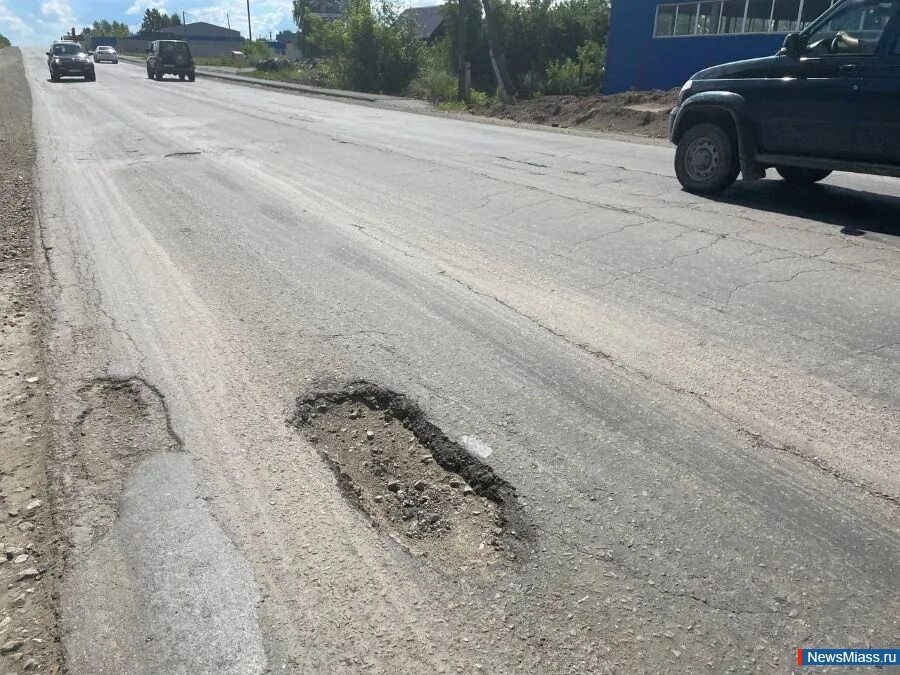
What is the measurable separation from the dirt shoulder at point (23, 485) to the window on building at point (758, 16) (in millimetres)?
25190

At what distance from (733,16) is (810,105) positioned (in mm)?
21149

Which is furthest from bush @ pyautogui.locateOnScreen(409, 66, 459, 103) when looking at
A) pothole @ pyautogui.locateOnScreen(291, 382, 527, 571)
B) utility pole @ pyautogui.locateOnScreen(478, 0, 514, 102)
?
pothole @ pyautogui.locateOnScreen(291, 382, 527, 571)

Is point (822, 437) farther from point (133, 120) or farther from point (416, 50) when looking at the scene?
point (416, 50)

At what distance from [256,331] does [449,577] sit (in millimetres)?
2616

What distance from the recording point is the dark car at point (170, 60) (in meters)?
37.9

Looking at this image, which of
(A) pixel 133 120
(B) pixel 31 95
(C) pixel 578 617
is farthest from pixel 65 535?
(B) pixel 31 95

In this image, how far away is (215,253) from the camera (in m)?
6.27

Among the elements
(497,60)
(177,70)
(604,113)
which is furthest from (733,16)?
(177,70)

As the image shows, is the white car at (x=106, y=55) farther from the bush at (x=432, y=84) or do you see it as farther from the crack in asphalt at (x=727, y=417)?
the crack in asphalt at (x=727, y=417)

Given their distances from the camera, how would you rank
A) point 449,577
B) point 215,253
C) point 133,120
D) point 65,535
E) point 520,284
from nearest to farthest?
point 449,577, point 65,535, point 520,284, point 215,253, point 133,120

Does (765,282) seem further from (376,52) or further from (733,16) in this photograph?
(376,52)

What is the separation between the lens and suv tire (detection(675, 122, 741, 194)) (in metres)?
8.31

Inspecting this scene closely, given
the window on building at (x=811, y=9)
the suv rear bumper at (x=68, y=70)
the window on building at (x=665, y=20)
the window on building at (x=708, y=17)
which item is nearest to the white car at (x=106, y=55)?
the suv rear bumper at (x=68, y=70)

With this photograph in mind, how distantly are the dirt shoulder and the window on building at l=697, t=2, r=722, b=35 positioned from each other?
85.8 feet
